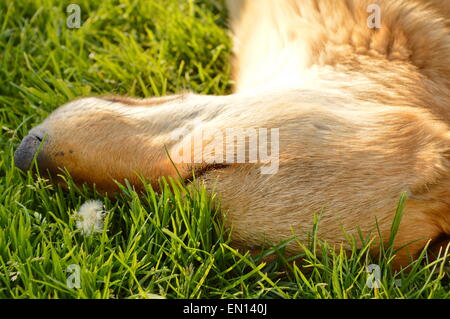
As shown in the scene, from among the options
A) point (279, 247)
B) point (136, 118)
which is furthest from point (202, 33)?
point (279, 247)

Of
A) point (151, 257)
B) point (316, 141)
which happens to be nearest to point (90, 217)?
point (151, 257)

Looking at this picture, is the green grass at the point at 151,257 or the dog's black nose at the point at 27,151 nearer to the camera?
the green grass at the point at 151,257

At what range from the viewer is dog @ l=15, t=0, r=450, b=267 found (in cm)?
240

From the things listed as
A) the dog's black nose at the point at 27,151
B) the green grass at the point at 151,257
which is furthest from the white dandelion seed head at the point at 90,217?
the dog's black nose at the point at 27,151

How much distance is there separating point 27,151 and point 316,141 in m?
1.17

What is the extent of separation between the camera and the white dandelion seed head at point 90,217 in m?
2.59

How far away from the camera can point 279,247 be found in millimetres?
2416

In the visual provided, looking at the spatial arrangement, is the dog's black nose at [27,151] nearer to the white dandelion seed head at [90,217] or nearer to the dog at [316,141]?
the dog at [316,141]

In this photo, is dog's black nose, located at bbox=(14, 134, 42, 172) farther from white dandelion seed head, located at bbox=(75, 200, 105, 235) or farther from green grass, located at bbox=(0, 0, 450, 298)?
white dandelion seed head, located at bbox=(75, 200, 105, 235)

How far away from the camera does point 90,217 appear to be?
8.64 feet

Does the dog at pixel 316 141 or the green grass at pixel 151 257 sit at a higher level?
the dog at pixel 316 141

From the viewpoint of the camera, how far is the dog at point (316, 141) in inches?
94.6

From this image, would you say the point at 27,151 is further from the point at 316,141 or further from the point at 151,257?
the point at 316,141

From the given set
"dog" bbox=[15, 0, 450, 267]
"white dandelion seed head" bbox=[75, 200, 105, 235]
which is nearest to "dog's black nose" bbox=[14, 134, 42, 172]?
"dog" bbox=[15, 0, 450, 267]
